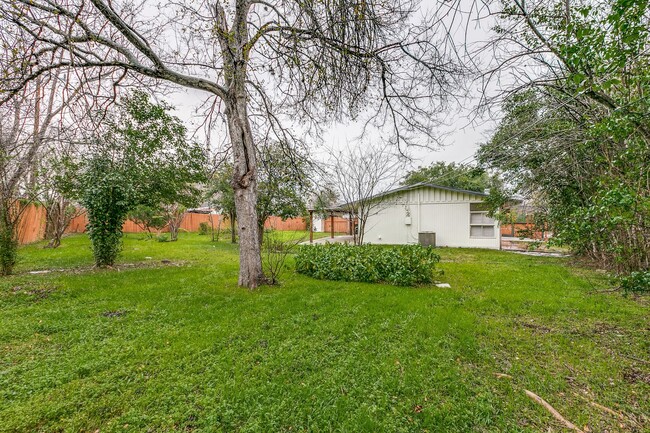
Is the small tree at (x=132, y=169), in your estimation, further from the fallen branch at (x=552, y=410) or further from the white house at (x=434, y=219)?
the white house at (x=434, y=219)

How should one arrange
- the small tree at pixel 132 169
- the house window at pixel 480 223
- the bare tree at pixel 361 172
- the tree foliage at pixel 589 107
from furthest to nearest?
the house window at pixel 480 223 → the bare tree at pixel 361 172 → the small tree at pixel 132 169 → the tree foliage at pixel 589 107

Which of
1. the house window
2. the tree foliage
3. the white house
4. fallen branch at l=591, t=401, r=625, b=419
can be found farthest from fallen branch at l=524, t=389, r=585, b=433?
the house window

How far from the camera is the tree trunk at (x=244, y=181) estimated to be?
468 centimetres

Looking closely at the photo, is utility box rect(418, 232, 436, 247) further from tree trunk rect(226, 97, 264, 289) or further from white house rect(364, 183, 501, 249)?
tree trunk rect(226, 97, 264, 289)

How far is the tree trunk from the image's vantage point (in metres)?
4.68

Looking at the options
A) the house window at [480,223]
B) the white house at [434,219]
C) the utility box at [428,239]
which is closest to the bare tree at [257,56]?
the white house at [434,219]

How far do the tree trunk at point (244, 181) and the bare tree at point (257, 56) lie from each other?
0.06ft

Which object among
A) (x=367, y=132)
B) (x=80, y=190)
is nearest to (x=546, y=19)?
(x=367, y=132)

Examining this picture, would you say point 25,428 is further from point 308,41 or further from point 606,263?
point 606,263

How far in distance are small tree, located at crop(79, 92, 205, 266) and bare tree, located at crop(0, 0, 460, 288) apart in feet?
6.75

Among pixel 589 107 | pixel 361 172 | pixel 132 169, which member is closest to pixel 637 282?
pixel 589 107

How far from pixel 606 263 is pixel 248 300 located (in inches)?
359

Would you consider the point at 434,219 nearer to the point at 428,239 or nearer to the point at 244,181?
the point at 428,239

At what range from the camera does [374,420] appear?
5.78 feet
